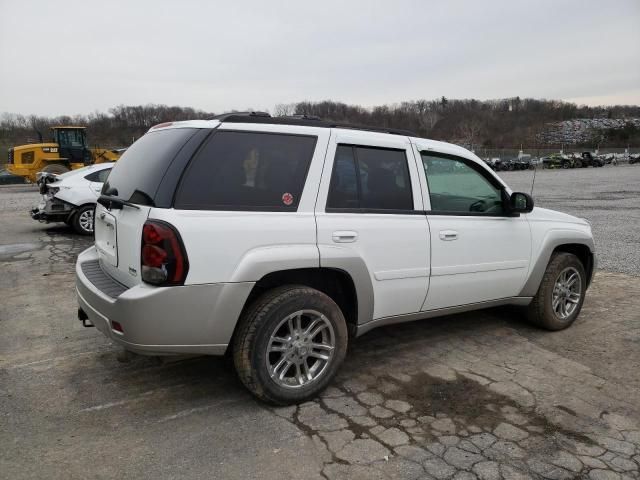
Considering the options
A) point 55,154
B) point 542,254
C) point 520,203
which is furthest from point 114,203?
point 55,154

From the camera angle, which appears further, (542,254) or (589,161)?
(589,161)

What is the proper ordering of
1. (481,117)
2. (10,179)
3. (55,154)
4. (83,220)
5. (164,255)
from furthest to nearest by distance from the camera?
(481,117) → (10,179) → (55,154) → (83,220) → (164,255)

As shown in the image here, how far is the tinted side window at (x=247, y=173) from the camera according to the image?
3053 millimetres

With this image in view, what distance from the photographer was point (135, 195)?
322 centimetres

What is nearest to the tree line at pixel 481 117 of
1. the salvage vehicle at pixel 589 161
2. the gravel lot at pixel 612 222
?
the salvage vehicle at pixel 589 161

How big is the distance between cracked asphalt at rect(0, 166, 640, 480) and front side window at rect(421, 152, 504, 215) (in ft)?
4.06

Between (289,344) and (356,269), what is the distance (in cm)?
67

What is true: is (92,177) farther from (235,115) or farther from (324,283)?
(324,283)

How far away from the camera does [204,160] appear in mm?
3107

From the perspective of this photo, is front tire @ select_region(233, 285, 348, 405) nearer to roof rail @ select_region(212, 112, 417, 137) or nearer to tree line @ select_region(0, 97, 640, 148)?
roof rail @ select_region(212, 112, 417, 137)

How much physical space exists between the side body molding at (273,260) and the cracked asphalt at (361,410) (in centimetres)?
94

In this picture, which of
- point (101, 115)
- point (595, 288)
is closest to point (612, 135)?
point (101, 115)

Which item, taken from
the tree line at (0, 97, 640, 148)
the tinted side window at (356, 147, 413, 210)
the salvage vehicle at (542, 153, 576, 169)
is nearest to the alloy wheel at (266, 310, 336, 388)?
the tinted side window at (356, 147, 413, 210)

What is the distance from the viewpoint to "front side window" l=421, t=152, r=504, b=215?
4070mm
